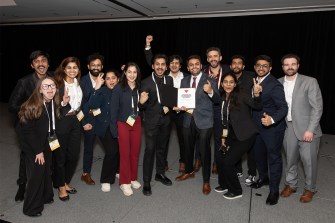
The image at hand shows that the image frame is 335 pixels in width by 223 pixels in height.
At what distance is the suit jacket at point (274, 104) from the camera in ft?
9.66

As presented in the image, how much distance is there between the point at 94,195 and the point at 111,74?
153 cm

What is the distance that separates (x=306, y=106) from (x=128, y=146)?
83.0 inches

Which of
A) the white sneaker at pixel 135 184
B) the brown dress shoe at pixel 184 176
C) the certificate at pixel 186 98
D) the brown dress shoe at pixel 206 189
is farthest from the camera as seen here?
the brown dress shoe at pixel 184 176

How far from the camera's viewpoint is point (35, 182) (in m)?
2.74

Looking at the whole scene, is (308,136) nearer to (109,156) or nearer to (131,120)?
(131,120)

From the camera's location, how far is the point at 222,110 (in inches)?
125

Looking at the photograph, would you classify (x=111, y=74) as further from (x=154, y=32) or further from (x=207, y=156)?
(x=154, y=32)

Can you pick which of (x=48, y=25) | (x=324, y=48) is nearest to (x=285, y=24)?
(x=324, y=48)

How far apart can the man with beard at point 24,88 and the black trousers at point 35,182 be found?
0.30 meters

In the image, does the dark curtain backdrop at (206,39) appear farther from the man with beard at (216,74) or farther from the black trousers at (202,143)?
the black trousers at (202,143)

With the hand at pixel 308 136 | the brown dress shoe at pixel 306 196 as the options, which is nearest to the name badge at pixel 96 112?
the hand at pixel 308 136

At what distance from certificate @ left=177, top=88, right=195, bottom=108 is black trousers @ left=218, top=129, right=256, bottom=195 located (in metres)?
0.59

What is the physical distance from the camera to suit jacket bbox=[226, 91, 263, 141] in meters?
2.99

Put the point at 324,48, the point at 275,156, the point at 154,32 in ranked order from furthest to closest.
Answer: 1. the point at 154,32
2. the point at 324,48
3. the point at 275,156
